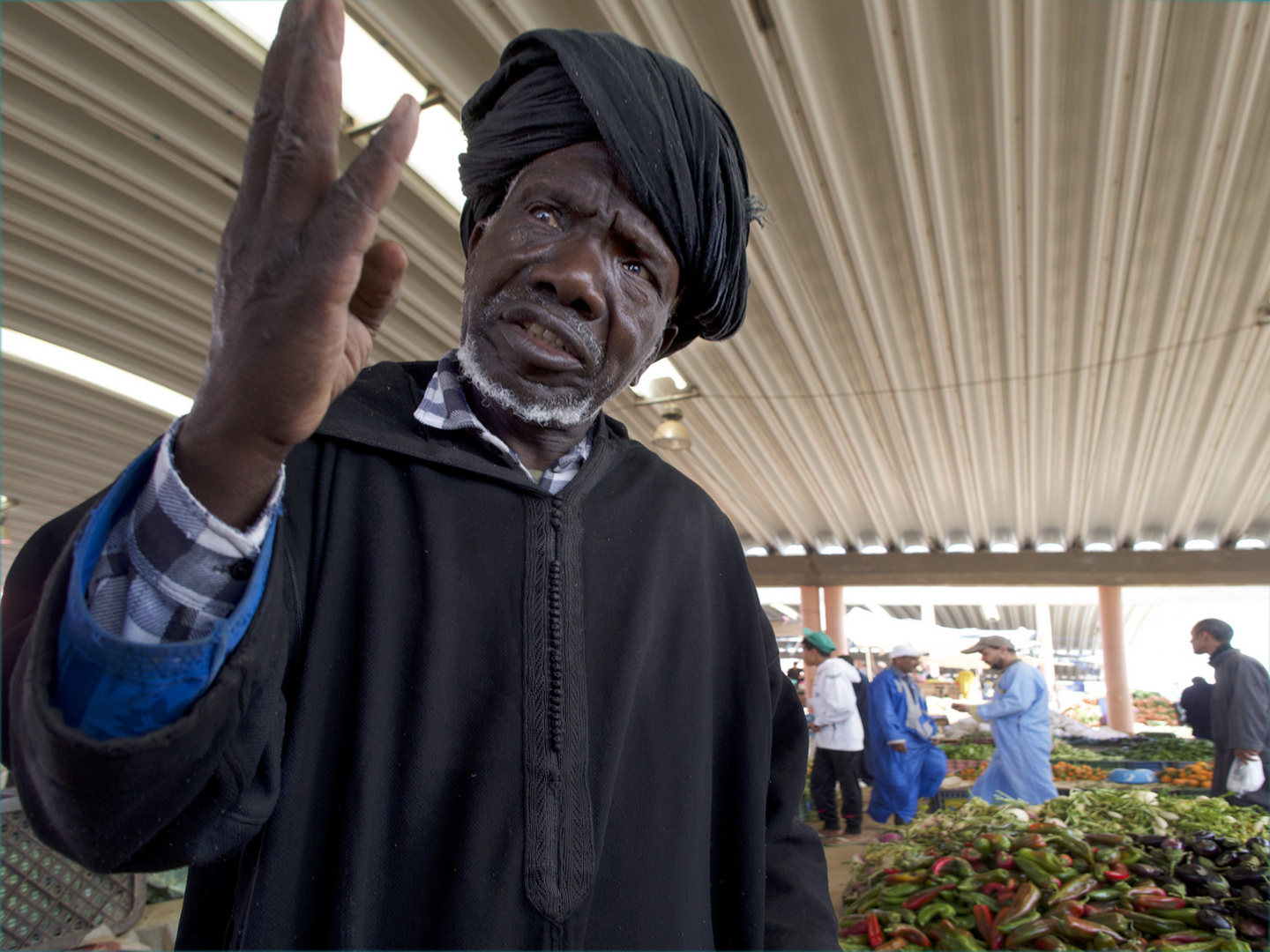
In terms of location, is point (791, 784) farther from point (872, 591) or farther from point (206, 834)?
point (872, 591)

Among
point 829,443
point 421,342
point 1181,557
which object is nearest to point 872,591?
point 1181,557

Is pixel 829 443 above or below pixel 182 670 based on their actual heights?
above

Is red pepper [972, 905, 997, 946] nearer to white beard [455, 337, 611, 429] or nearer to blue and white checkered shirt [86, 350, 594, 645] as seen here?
white beard [455, 337, 611, 429]

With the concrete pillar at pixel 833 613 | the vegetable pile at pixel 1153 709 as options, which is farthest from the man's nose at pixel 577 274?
the vegetable pile at pixel 1153 709

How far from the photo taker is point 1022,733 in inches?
227

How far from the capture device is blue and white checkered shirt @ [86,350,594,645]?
0.53 m

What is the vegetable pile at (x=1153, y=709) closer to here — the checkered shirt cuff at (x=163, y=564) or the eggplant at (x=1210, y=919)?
the eggplant at (x=1210, y=919)

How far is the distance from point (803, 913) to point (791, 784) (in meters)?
0.18

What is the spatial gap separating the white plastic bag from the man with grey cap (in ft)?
4.43

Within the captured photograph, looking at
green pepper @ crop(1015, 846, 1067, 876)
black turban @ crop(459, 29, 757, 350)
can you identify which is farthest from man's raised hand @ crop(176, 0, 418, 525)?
green pepper @ crop(1015, 846, 1067, 876)

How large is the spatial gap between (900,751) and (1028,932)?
3.89m

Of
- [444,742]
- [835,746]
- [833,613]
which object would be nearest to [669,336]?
[444,742]

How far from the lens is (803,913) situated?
1.09 m

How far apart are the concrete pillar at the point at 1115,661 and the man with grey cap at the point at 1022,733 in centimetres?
660
